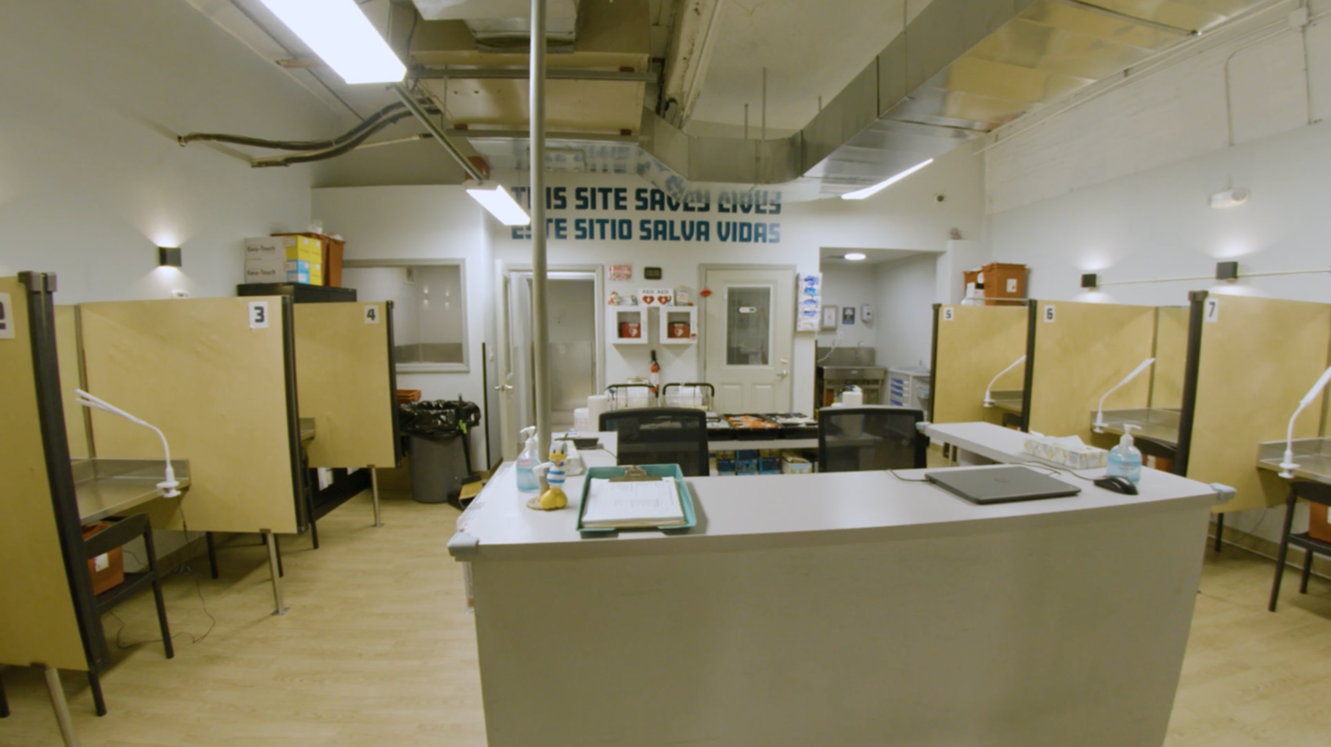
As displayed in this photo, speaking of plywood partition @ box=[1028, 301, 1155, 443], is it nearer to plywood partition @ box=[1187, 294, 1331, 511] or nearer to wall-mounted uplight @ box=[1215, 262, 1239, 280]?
wall-mounted uplight @ box=[1215, 262, 1239, 280]

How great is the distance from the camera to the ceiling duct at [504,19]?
6.84 ft

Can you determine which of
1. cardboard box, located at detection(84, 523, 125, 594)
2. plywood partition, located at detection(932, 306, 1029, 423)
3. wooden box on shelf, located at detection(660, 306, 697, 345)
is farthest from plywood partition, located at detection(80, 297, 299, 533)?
plywood partition, located at detection(932, 306, 1029, 423)

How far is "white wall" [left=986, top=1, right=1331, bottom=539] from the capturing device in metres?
2.87

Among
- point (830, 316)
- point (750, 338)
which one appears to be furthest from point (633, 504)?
point (830, 316)

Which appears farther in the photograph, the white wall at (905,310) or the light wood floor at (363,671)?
the white wall at (905,310)

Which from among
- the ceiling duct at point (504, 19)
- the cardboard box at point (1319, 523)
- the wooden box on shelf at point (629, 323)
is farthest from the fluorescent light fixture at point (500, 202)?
the cardboard box at point (1319, 523)

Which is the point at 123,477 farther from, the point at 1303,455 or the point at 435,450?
the point at 1303,455

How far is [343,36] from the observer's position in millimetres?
1451

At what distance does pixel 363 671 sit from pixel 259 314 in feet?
5.87

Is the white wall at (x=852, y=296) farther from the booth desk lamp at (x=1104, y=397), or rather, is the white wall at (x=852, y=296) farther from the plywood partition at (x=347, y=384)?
the plywood partition at (x=347, y=384)

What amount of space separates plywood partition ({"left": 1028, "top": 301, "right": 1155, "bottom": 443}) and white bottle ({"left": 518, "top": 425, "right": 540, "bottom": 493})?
3.35m

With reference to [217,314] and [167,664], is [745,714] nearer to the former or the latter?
[167,664]

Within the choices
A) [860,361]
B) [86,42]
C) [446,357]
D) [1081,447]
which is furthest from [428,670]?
[860,361]

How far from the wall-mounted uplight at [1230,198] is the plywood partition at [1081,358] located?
2.55 ft
